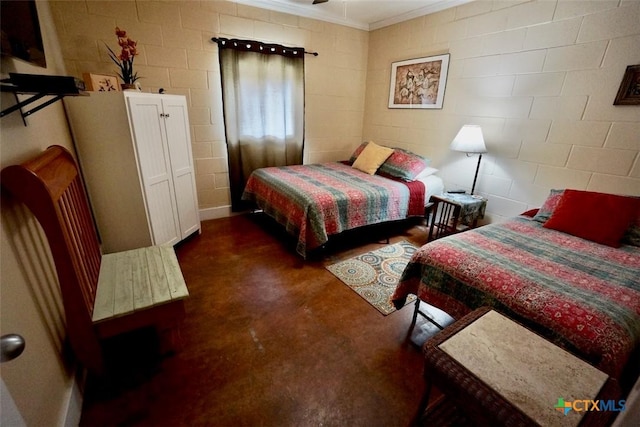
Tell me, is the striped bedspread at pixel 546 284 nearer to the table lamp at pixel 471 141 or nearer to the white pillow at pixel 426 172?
the table lamp at pixel 471 141

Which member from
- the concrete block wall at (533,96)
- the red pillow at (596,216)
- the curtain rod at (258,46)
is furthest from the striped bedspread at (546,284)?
the curtain rod at (258,46)

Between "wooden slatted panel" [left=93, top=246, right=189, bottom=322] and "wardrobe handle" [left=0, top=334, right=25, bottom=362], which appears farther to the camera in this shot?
"wooden slatted panel" [left=93, top=246, right=189, bottom=322]

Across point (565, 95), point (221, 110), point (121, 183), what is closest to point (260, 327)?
point (121, 183)

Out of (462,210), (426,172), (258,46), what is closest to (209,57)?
(258,46)

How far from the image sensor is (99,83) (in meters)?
2.04

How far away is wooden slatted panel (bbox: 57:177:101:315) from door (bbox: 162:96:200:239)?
975 mm

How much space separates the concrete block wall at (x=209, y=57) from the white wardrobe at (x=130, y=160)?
0.62 meters

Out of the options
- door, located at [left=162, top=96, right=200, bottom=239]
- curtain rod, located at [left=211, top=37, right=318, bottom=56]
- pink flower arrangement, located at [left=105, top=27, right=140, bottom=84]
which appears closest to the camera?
pink flower arrangement, located at [left=105, top=27, right=140, bottom=84]

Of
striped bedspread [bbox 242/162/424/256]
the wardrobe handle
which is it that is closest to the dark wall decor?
the wardrobe handle

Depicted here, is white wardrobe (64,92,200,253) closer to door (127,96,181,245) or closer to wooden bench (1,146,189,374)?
door (127,96,181,245)

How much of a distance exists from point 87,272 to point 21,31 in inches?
41.6

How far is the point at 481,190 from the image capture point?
9.85 feet

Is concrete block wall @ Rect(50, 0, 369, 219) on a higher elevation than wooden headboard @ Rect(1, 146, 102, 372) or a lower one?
higher

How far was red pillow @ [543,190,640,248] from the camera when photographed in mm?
1838
